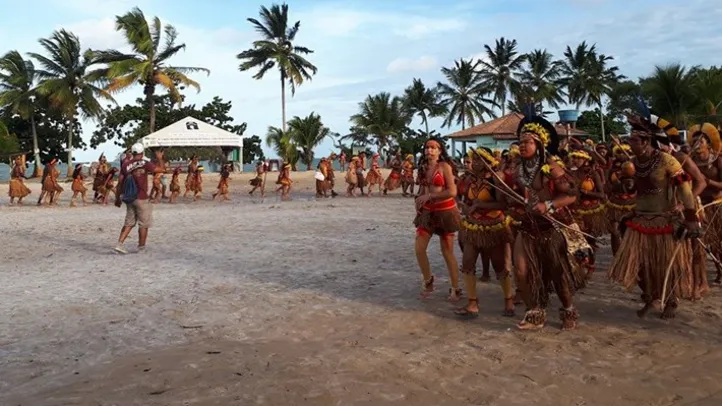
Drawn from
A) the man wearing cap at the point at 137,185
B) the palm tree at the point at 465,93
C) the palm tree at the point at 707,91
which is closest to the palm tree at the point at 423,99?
the palm tree at the point at 465,93

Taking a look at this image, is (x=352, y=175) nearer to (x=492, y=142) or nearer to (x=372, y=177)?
(x=372, y=177)

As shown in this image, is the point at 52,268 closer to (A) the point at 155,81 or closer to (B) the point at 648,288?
(B) the point at 648,288

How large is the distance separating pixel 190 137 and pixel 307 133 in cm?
944

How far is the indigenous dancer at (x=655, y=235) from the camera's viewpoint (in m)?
5.56

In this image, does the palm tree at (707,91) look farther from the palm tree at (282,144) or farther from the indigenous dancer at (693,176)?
the indigenous dancer at (693,176)

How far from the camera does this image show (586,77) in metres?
57.9

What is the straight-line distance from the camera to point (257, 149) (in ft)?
177

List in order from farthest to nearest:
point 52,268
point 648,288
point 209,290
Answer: point 52,268 → point 209,290 → point 648,288

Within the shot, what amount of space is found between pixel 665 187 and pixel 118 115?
164 feet

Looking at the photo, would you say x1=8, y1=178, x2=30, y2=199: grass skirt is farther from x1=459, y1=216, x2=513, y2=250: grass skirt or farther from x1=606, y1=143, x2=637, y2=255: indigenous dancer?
x1=459, y1=216, x2=513, y2=250: grass skirt

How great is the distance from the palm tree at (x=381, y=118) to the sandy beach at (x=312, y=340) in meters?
41.6

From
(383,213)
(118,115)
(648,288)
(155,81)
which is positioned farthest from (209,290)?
(118,115)

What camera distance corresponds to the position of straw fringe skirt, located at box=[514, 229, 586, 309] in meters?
5.39

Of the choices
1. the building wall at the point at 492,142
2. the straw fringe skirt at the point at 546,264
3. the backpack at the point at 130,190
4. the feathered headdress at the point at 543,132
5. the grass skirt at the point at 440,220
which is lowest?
the straw fringe skirt at the point at 546,264
